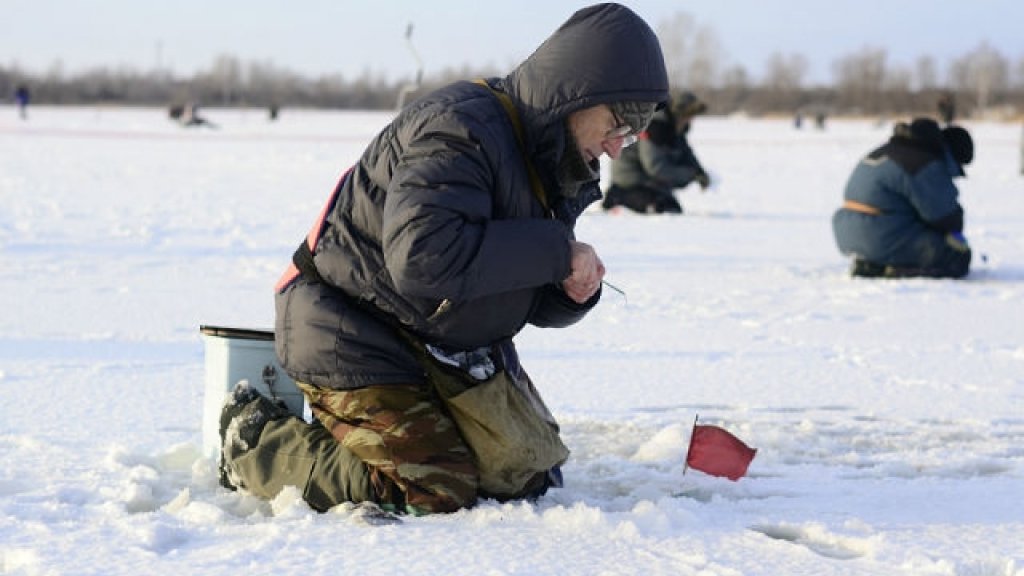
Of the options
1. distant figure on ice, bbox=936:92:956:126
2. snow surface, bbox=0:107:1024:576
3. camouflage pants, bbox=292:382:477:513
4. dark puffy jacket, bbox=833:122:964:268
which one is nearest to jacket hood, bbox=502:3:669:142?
camouflage pants, bbox=292:382:477:513

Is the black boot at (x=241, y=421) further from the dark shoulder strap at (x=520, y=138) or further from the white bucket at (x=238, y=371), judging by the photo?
the dark shoulder strap at (x=520, y=138)

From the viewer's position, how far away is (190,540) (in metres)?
2.60

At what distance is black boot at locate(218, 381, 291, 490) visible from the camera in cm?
302

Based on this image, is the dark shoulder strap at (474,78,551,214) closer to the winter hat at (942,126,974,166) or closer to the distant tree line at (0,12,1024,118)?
the winter hat at (942,126,974,166)

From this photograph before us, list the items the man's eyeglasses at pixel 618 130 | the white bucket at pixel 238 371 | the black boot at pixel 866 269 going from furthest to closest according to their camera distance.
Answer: the black boot at pixel 866 269 → the white bucket at pixel 238 371 → the man's eyeglasses at pixel 618 130

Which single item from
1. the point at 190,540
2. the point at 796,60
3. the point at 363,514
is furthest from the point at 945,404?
the point at 796,60

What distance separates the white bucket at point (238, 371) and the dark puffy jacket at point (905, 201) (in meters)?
4.92

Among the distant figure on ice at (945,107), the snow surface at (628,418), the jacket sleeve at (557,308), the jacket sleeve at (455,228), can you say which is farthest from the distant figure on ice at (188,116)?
the jacket sleeve at (455,228)

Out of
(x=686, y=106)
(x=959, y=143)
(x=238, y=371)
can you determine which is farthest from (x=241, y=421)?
(x=686, y=106)

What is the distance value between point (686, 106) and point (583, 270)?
906 cm

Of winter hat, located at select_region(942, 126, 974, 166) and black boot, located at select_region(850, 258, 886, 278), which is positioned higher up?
winter hat, located at select_region(942, 126, 974, 166)

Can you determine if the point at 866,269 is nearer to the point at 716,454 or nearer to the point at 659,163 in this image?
the point at 659,163

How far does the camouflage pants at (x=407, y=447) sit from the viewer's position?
2805 millimetres

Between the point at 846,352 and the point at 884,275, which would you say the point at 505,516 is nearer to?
the point at 846,352
